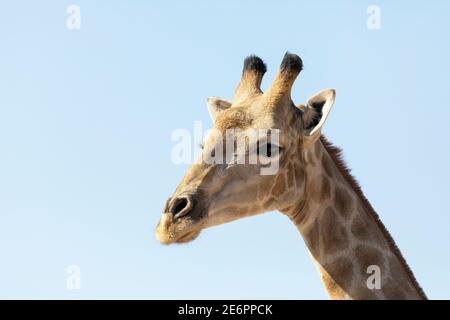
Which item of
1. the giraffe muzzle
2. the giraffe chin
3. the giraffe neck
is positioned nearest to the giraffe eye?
the giraffe neck

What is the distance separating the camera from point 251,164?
520 inches

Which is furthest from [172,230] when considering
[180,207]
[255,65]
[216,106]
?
[255,65]

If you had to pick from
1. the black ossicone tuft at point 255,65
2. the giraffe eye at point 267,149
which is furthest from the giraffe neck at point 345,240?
the black ossicone tuft at point 255,65

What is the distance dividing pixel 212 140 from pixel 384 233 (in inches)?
104

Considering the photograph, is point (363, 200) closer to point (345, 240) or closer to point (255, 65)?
point (345, 240)

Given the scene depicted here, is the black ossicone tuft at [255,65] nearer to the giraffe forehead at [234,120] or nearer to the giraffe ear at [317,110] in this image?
the giraffe ear at [317,110]

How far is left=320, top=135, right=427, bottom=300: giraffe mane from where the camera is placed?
13.6 m

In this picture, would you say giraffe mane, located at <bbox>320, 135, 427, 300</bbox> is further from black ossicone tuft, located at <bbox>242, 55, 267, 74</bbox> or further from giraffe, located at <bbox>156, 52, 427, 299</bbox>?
black ossicone tuft, located at <bbox>242, 55, 267, 74</bbox>

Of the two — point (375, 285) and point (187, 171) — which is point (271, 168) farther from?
point (375, 285)

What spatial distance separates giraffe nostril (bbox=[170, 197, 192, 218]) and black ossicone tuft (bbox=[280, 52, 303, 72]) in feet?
9.01
